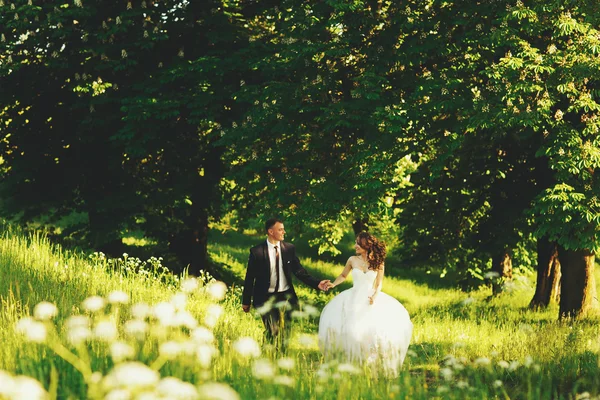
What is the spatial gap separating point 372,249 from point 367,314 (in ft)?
2.91

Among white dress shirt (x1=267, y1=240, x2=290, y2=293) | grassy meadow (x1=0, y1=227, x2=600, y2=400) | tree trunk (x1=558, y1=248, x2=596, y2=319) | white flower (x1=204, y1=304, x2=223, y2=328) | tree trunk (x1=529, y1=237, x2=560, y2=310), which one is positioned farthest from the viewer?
tree trunk (x1=529, y1=237, x2=560, y2=310)

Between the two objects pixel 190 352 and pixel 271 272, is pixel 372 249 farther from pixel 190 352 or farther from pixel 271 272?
pixel 190 352

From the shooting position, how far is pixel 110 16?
57.5 ft

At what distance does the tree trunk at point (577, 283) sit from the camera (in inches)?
629

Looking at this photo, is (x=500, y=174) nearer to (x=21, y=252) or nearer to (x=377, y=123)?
(x=377, y=123)

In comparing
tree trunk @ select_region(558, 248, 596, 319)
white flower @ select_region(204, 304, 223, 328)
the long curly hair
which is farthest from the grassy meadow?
the long curly hair

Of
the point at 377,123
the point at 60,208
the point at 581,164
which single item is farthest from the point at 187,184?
the point at 581,164

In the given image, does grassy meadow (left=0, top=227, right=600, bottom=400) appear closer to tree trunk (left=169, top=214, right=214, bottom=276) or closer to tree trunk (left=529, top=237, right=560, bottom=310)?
tree trunk (left=529, top=237, right=560, bottom=310)

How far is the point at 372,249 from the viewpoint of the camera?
9.44m

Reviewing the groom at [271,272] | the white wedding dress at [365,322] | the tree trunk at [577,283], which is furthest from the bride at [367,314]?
the tree trunk at [577,283]

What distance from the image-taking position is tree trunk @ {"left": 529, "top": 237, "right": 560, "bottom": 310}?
19.1 meters

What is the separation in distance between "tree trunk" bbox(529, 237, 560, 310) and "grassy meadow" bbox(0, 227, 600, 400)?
3.81 m

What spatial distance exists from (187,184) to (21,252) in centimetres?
815

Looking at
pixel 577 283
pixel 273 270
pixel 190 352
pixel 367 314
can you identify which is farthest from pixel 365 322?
pixel 577 283
